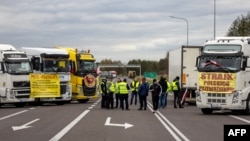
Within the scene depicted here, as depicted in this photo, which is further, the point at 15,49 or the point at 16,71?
the point at 15,49

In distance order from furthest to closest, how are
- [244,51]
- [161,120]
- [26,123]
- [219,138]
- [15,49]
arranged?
[15,49] < [244,51] < [161,120] < [26,123] < [219,138]

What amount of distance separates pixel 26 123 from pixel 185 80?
53.6 feet

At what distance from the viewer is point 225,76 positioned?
2570cm

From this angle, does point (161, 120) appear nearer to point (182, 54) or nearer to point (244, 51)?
point (244, 51)

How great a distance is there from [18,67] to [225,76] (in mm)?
13679

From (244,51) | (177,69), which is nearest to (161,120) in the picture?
(244,51)

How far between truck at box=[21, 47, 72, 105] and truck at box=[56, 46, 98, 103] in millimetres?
1660

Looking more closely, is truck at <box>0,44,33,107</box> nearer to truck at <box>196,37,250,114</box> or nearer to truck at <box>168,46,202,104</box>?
truck at <box>168,46,202,104</box>

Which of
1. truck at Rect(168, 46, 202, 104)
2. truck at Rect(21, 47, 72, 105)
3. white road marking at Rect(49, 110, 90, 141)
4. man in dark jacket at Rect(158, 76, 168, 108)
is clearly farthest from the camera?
truck at Rect(168, 46, 202, 104)

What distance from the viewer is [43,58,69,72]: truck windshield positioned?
116 ft

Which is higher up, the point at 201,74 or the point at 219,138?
the point at 201,74

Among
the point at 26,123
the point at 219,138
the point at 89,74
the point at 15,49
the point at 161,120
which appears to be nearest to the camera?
the point at 219,138

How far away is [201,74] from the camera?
26234 millimetres

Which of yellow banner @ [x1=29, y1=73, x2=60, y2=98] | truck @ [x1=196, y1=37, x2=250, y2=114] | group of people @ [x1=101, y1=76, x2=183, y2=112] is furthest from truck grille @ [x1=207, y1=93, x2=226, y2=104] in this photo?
yellow banner @ [x1=29, y1=73, x2=60, y2=98]
